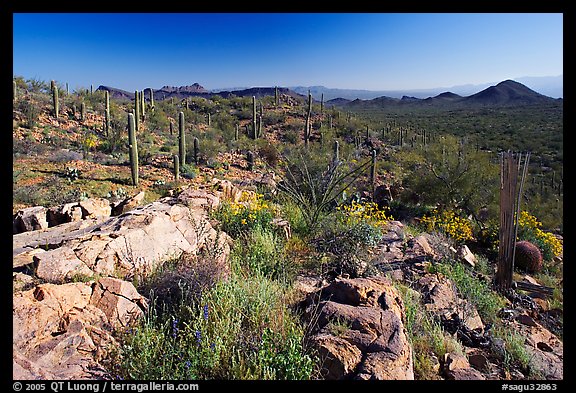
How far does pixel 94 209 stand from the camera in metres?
6.70

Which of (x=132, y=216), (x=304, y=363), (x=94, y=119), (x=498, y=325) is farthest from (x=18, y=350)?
(x=94, y=119)

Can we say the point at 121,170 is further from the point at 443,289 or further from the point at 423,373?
the point at 423,373

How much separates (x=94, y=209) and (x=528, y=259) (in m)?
9.44

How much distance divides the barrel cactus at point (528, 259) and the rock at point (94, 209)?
29.7ft

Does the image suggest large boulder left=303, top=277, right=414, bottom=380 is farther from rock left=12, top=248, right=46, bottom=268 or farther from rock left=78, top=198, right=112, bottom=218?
rock left=78, top=198, right=112, bottom=218

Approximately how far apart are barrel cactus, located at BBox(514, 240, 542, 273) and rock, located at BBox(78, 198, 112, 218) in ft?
29.7

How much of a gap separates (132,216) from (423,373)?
3.65 m

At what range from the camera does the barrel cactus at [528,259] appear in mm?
8227

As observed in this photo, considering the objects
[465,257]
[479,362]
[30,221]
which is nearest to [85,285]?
[479,362]

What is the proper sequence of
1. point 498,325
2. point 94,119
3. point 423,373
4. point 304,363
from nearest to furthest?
point 304,363
point 423,373
point 498,325
point 94,119

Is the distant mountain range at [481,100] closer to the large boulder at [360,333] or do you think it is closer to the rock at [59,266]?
the large boulder at [360,333]

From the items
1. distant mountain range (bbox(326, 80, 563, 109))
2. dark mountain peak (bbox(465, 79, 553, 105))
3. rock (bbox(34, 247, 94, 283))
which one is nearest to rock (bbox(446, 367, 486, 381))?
rock (bbox(34, 247, 94, 283))

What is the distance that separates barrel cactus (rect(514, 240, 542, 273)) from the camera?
8.23 meters
